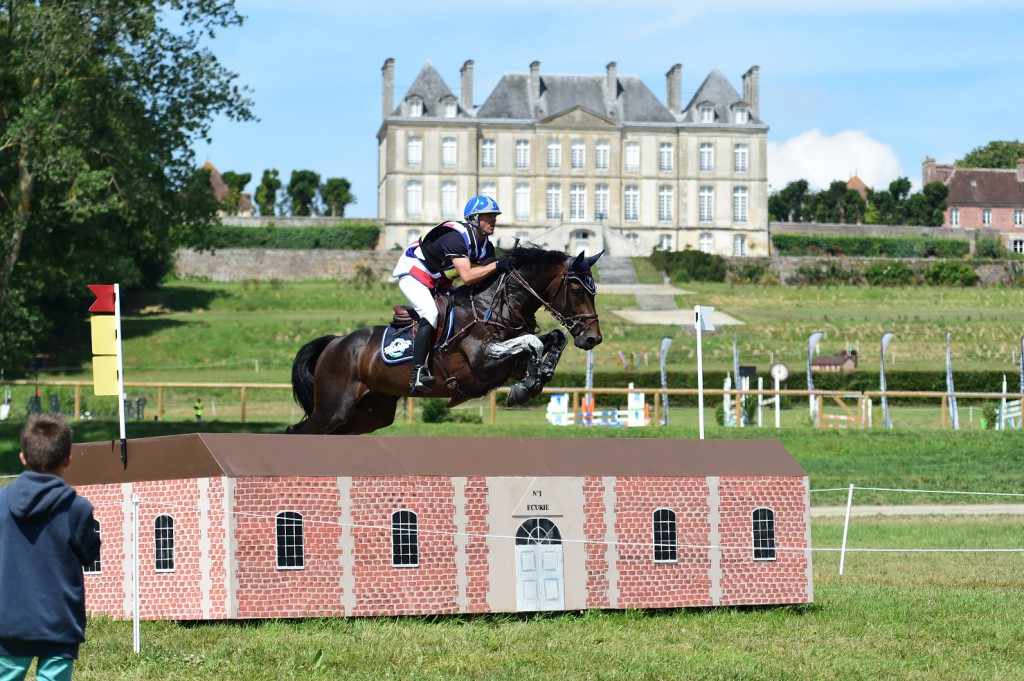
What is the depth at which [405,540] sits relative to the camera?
11008 mm

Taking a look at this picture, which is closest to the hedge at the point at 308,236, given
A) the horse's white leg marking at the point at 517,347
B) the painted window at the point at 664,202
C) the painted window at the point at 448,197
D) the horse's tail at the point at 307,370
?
the painted window at the point at 448,197

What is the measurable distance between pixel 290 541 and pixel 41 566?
464cm

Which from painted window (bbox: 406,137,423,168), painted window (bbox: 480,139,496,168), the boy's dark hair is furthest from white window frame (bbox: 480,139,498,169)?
the boy's dark hair

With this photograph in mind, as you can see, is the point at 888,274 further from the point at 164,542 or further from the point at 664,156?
the point at 164,542

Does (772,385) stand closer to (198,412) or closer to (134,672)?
(198,412)

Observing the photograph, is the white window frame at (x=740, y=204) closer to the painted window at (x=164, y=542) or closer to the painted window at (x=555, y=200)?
the painted window at (x=555, y=200)

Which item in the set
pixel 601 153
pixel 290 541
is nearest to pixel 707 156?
pixel 601 153

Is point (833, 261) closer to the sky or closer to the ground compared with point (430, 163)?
closer to the ground

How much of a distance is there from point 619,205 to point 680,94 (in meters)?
9.92

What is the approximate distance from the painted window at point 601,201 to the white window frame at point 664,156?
14.1 feet

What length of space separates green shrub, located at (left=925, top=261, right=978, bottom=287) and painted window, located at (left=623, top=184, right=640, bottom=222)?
2146cm

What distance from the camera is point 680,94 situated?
99625 millimetres

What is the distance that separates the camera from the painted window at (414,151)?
9462cm

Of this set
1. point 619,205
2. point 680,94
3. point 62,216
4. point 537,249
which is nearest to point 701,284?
point 619,205
